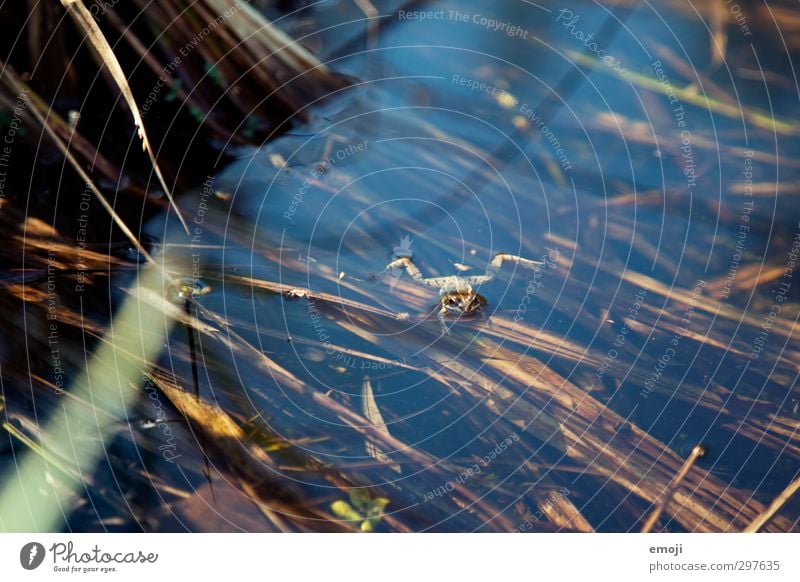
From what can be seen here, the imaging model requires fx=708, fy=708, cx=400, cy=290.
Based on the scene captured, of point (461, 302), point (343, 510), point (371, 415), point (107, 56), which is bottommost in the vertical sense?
point (343, 510)

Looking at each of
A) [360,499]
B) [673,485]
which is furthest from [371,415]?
[673,485]

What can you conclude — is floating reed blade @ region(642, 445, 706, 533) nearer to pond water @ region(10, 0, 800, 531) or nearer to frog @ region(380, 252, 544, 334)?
pond water @ region(10, 0, 800, 531)

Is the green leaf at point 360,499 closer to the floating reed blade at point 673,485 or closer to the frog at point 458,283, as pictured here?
the frog at point 458,283

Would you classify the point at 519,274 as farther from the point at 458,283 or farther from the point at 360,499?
the point at 360,499

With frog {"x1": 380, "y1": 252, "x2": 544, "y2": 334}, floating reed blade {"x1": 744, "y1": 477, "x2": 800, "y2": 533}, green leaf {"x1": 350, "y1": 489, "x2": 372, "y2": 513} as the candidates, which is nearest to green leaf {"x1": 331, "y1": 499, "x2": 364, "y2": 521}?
green leaf {"x1": 350, "y1": 489, "x2": 372, "y2": 513}

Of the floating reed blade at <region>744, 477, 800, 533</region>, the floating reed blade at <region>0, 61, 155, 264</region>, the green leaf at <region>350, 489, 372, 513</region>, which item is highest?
the floating reed blade at <region>0, 61, 155, 264</region>

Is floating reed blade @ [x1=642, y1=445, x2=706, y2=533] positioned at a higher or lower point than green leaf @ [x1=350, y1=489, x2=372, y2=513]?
higher
